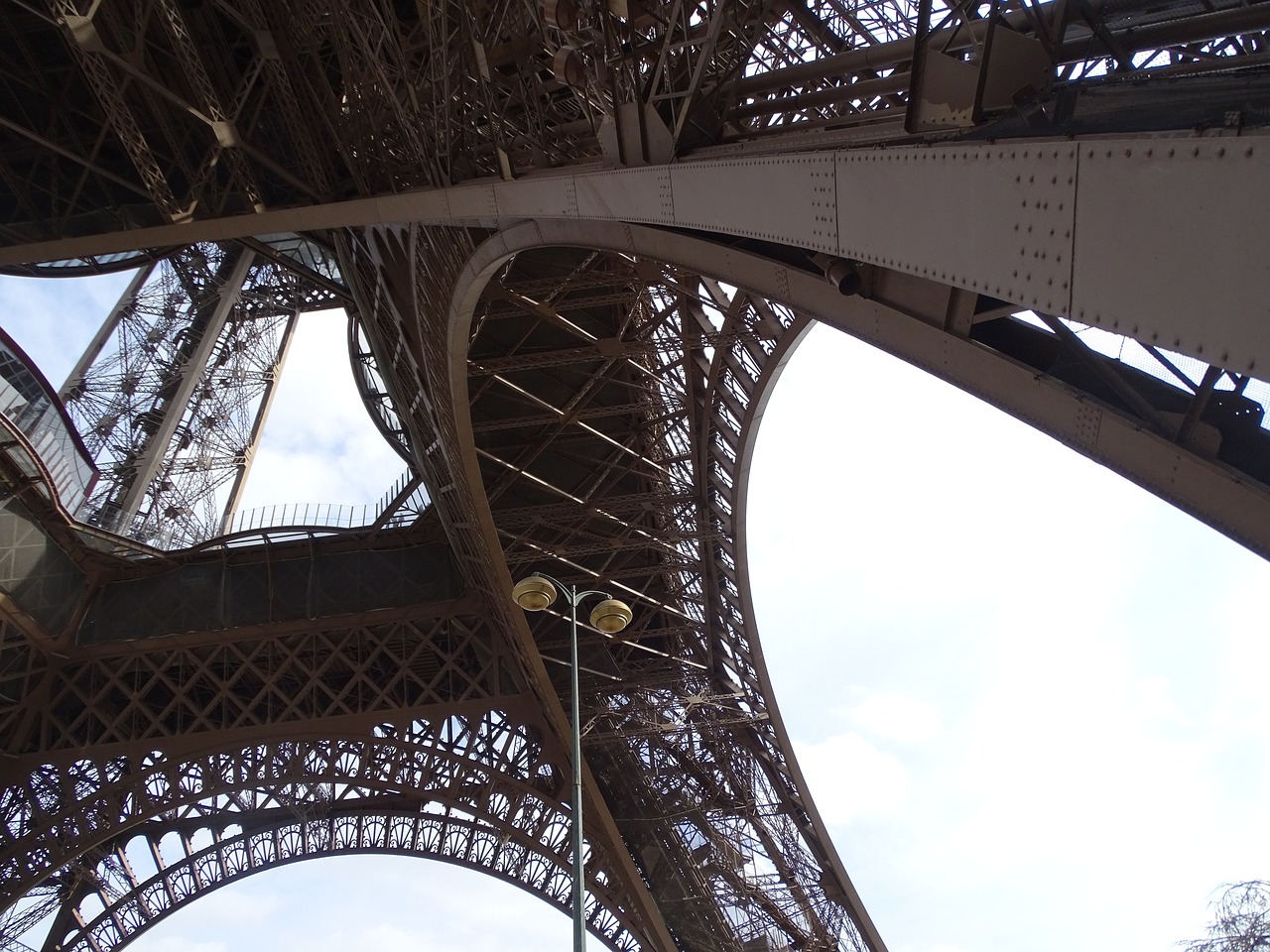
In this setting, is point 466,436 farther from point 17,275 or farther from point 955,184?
point 17,275

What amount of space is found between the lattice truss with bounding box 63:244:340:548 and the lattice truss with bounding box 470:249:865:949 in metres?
12.4

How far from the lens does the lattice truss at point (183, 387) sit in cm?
2983

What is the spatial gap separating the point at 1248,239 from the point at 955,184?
4.11 feet

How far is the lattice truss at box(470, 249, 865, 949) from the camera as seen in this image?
16641 millimetres

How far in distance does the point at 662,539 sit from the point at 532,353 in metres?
4.75

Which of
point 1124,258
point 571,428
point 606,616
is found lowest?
point 1124,258

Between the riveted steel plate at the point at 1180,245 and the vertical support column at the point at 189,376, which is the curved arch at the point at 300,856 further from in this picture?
the riveted steel plate at the point at 1180,245

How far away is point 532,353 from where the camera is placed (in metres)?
18.0

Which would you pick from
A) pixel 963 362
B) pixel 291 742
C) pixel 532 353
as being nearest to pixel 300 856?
pixel 291 742

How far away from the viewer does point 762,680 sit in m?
22.2

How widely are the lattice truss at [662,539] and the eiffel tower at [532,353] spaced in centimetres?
11

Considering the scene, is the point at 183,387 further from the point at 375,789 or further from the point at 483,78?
the point at 483,78

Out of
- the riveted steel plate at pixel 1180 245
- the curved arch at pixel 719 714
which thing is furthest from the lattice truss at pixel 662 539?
the riveted steel plate at pixel 1180 245

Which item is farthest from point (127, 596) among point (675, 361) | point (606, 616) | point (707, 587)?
point (606, 616)
